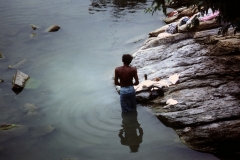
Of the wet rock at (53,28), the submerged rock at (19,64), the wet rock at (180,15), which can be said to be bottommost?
the submerged rock at (19,64)

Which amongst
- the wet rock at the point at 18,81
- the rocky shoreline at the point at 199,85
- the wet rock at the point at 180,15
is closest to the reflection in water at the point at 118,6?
the wet rock at the point at 180,15

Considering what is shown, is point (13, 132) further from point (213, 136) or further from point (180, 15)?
point (180, 15)

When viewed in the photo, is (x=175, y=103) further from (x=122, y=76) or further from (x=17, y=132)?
(x=17, y=132)

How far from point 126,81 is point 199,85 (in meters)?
2.38

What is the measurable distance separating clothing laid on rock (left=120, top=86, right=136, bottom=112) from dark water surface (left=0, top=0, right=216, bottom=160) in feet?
1.17

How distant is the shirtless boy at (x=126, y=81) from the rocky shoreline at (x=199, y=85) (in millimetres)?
911

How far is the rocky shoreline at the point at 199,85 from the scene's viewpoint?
22.5 ft

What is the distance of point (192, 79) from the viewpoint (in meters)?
8.48

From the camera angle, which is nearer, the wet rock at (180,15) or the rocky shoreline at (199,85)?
the rocky shoreline at (199,85)

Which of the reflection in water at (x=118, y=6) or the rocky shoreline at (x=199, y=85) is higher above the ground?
the reflection in water at (x=118, y=6)

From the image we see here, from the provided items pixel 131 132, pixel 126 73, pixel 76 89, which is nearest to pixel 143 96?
pixel 131 132

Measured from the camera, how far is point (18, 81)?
10.5 m

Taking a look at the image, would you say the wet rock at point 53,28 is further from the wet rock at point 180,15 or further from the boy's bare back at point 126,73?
the boy's bare back at point 126,73

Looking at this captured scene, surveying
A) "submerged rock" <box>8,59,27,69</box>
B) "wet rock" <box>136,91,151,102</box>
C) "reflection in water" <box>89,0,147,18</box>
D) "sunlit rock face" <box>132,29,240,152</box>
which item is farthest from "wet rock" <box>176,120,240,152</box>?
"reflection in water" <box>89,0,147,18</box>
